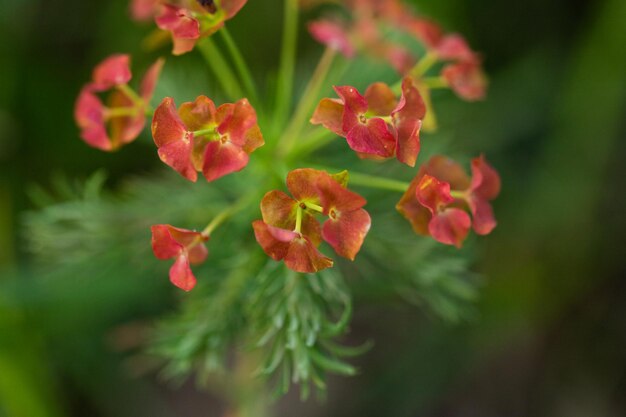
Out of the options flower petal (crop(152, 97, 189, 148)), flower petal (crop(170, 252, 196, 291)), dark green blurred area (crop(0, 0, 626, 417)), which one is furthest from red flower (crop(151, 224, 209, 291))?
dark green blurred area (crop(0, 0, 626, 417))

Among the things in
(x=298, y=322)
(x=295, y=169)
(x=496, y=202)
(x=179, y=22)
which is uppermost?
(x=179, y=22)

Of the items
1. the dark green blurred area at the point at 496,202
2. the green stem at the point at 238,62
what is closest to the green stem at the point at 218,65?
the green stem at the point at 238,62

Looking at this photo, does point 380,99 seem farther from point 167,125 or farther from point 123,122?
point 123,122

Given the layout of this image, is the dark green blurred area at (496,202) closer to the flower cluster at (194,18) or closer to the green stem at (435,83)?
the green stem at (435,83)

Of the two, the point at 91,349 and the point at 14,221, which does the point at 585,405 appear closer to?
the point at 91,349

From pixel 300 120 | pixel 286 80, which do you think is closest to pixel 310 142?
pixel 300 120

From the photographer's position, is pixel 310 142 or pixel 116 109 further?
pixel 310 142
